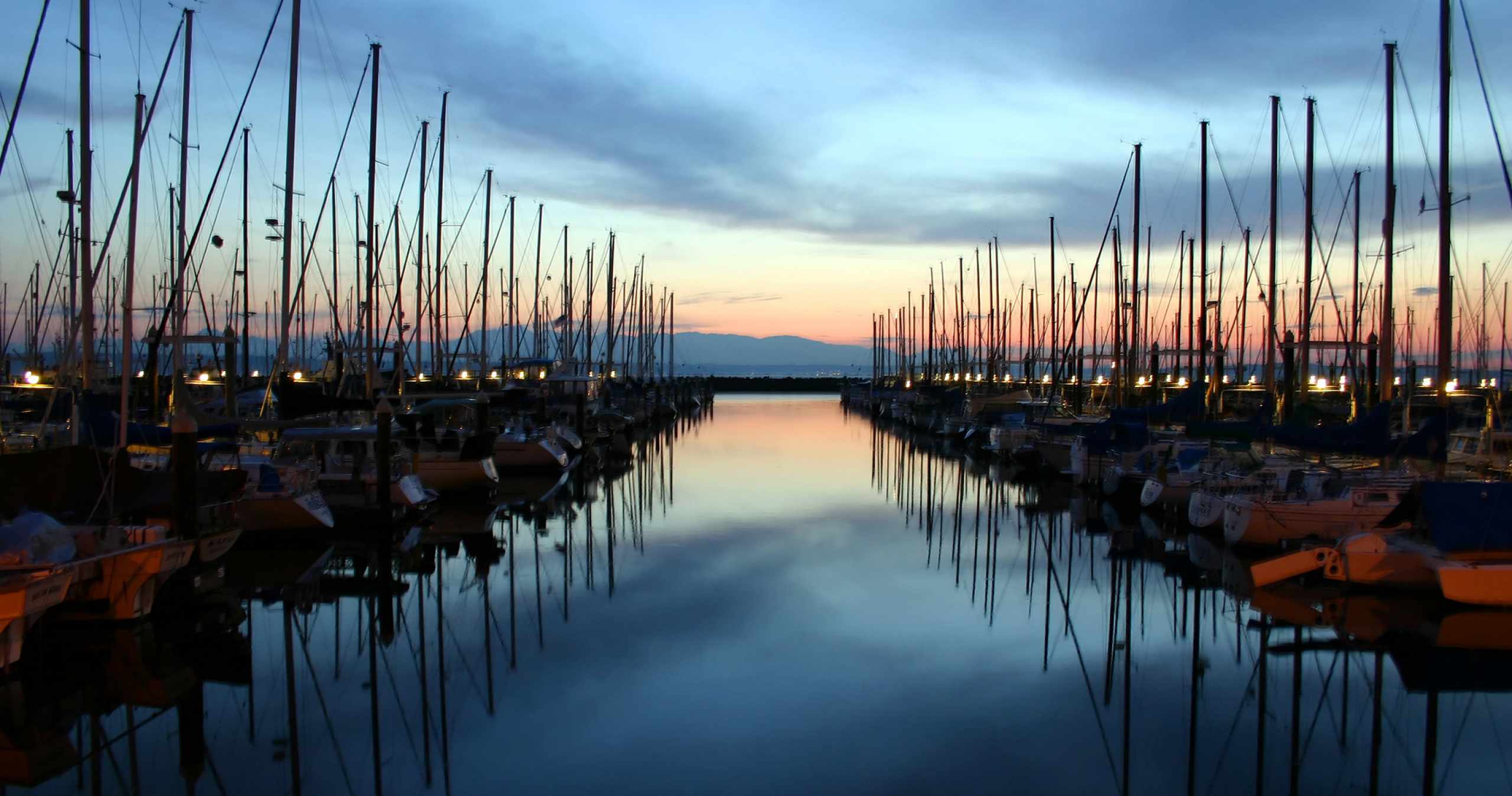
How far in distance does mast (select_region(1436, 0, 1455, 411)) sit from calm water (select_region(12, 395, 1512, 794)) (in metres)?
4.90

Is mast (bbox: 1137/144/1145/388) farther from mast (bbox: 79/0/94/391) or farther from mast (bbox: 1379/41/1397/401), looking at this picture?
mast (bbox: 79/0/94/391)

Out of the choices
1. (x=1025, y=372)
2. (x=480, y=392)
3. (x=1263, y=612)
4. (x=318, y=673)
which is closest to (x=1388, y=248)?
(x=1263, y=612)

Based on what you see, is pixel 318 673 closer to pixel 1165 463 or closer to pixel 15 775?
pixel 15 775

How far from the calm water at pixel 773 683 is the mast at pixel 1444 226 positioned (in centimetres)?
490

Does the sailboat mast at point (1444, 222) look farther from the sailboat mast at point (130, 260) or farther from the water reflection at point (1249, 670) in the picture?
the sailboat mast at point (130, 260)

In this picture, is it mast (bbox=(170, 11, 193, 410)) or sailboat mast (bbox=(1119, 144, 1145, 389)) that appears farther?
sailboat mast (bbox=(1119, 144, 1145, 389))

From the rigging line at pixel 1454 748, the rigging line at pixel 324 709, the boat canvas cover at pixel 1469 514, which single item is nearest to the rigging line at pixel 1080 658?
the rigging line at pixel 1454 748

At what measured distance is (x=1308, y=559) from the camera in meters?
16.6

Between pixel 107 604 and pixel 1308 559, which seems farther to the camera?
pixel 1308 559

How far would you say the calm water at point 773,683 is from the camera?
1005 centimetres

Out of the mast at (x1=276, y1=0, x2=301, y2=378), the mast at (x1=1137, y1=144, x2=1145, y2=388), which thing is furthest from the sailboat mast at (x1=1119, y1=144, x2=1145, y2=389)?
the mast at (x1=276, y1=0, x2=301, y2=378)

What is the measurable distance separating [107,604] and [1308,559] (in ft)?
54.9

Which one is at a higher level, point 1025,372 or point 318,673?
point 1025,372

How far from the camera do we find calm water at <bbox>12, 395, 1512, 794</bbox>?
10.0 m
